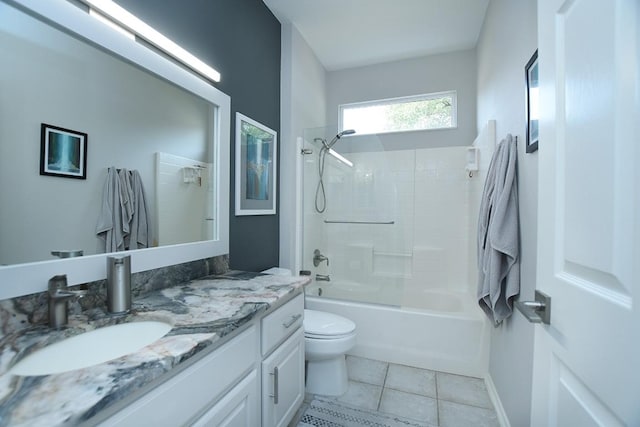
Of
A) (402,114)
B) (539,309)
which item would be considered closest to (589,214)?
(539,309)

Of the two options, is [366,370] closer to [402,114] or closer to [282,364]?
[282,364]

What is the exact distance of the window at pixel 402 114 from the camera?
3090 mm

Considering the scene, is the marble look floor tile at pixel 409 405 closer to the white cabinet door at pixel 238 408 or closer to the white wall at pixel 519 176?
the white wall at pixel 519 176

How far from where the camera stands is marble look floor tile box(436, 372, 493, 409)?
184 centimetres

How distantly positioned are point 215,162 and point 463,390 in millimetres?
2256

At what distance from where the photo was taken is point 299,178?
2.64m

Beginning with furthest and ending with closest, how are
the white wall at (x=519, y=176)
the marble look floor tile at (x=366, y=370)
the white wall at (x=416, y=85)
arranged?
1. the white wall at (x=416, y=85)
2. the marble look floor tile at (x=366, y=370)
3. the white wall at (x=519, y=176)

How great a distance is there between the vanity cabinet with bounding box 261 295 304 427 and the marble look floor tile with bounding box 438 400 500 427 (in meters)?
0.88

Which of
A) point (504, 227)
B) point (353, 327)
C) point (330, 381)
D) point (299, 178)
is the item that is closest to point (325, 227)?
point (299, 178)

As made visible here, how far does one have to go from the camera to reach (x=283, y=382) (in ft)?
4.66

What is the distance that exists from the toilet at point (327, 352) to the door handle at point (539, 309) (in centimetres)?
129

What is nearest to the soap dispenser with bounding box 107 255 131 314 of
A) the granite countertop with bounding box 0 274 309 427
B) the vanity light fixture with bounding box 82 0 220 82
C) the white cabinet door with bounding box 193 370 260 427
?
the granite countertop with bounding box 0 274 309 427

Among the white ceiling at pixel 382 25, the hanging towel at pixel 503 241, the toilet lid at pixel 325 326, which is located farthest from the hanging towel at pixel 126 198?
the white ceiling at pixel 382 25

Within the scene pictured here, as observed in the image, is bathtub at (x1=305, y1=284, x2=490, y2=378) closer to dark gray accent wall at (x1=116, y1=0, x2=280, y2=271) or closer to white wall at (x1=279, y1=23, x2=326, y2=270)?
white wall at (x1=279, y1=23, x2=326, y2=270)
